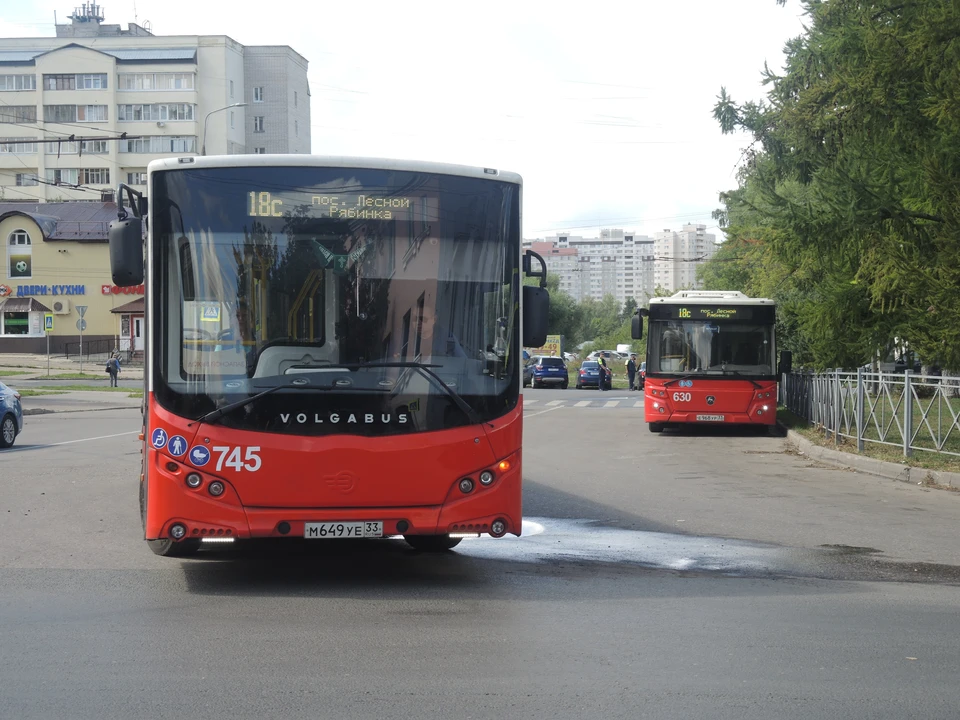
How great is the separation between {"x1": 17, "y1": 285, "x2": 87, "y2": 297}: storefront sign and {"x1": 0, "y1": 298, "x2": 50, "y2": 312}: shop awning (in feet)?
4.40

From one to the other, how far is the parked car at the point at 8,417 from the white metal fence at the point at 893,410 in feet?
46.7

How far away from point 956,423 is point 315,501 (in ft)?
34.8

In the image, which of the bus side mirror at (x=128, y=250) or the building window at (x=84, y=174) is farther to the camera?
the building window at (x=84, y=174)

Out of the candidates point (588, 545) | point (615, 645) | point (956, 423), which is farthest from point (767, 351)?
point (615, 645)

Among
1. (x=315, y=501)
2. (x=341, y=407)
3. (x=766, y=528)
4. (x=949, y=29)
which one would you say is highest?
(x=949, y=29)

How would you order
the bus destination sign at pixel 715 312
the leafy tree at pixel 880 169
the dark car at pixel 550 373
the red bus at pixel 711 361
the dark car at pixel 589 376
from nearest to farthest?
the leafy tree at pixel 880 169
the red bus at pixel 711 361
the bus destination sign at pixel 715 312
the dark car at pixel 589 376
the dark car at pixel 550 373

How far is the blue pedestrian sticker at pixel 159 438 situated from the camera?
7422 mm

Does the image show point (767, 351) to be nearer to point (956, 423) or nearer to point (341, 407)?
point (956, 423)

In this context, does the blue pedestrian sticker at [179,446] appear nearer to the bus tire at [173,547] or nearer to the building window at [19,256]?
the bus tire at [173,547]

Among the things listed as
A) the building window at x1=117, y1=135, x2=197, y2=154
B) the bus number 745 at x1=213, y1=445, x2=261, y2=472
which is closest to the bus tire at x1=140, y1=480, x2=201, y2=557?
the bus number 745 at x1=213, y1=445, x2=261, y2=472

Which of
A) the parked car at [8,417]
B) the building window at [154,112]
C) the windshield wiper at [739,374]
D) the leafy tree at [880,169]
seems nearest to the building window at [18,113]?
the building window at [154,112]

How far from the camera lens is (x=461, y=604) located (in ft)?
23.6

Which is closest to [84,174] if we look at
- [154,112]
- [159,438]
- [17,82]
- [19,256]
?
[154,112]

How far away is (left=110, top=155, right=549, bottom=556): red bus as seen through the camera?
24.3 feet
